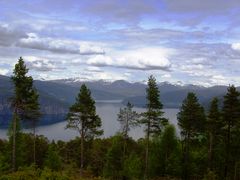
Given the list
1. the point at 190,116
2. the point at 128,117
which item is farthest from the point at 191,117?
the point at 128,117

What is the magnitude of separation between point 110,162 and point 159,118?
2151 centimetres

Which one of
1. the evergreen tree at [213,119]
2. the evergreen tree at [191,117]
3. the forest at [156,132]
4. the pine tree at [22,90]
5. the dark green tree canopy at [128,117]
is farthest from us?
the dark green tree canopy at [128,117]

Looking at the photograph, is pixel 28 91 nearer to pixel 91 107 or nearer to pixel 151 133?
pixel 91 107

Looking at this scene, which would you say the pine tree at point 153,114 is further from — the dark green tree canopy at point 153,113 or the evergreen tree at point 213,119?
the evergreen tree at point 213,119

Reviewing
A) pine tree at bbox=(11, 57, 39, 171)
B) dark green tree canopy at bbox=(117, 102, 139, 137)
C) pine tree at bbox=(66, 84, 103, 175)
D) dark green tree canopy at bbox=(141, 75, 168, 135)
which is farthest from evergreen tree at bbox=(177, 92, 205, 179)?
pine tree at bbox=(11, 57, 39, 171)

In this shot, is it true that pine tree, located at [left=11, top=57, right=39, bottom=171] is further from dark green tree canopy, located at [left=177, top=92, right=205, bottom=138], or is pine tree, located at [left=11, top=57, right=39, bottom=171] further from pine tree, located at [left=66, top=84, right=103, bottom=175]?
dark green tree canopy, located at [left=177, top=92, right=205, bottom=138]

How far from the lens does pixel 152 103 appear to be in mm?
46219

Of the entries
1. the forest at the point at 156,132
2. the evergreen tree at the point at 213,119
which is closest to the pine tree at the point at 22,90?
the forest at the point at 156,132

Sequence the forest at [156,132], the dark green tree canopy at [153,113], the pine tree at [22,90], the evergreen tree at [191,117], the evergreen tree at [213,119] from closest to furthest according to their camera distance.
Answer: the pine tree at [22,90], the forest at [156,132], the dark green tree canopy at [153,113], the evergreen tree at [213,119], the evergreen tree at [191,117]

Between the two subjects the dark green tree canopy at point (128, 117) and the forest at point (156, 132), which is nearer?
the forest at point (156, 132)

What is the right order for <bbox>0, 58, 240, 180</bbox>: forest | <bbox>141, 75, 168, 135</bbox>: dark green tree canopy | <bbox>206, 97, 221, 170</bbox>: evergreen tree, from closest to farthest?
<bbox>0, 58, 240, 180</bbox>: forest → <bbox>141, 75, 168, 135</bbox>: dark green tree canopy → <bbox>206, 97, 221, 170</bbox>: evergreen tree

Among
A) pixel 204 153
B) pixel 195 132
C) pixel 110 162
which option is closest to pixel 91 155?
pixel 110 162

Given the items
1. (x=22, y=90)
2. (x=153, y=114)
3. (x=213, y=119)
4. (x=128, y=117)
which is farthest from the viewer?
(x=128, y=117)

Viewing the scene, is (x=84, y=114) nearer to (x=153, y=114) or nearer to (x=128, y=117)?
(x=128, y=117)
